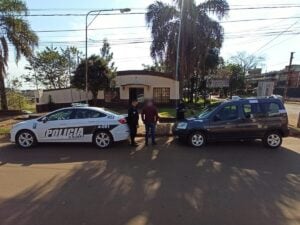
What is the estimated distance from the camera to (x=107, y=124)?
10406 mm

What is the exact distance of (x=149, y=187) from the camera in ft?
20.2

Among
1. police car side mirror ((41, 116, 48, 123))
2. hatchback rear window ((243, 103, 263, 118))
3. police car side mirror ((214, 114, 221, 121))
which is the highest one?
hatchback rear window ((243, 103, 263, 118))

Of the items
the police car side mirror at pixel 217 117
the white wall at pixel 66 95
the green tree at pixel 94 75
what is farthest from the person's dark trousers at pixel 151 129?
the white wall at pixel 66 95

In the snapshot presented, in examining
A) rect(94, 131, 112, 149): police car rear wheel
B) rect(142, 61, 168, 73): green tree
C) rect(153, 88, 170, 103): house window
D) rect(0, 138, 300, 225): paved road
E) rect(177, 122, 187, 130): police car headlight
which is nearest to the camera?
rect(0, 138, 300, 225): paved road

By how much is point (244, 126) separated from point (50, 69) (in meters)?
36.5

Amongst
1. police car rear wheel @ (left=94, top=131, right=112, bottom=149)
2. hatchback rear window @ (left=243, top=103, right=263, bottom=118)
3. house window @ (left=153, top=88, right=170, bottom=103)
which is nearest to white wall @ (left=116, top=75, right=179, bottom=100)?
house window @ (left=153, top=88, right=170, bottom=103)

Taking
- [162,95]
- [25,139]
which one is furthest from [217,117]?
[162,95]

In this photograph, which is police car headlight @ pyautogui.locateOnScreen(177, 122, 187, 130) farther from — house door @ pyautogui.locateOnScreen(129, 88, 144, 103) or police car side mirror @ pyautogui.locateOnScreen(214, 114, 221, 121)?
house door @ pyautogui.locateOnScreen(129, 88, 144, 103)

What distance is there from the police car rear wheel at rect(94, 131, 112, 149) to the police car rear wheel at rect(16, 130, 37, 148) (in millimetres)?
2252

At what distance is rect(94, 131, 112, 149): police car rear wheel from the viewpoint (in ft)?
34.2

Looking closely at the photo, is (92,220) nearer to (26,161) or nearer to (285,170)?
(26,161)

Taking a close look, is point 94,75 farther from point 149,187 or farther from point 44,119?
point 149,187

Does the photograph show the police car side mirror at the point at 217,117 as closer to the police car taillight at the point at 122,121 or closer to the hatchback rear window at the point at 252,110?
the hatchback rear window at the point at 252,110

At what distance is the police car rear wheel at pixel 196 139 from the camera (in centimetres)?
1059
